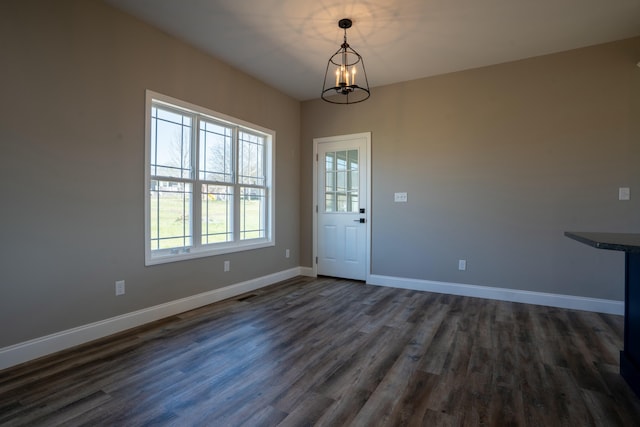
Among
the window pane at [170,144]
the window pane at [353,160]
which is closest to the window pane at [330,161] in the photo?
the window pane at [353,160]

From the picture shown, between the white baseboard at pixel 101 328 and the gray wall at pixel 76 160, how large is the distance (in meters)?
0.06

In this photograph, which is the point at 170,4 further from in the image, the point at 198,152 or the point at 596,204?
the point at 596,204

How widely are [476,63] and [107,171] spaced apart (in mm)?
4207

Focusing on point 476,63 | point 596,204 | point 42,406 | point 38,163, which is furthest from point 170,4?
point 596,204

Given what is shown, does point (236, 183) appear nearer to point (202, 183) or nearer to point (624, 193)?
point (202, 183)

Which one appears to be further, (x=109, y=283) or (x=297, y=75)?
(x=297, y=75)

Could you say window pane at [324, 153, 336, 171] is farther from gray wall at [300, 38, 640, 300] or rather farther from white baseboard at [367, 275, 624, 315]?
white baseboard at [367, 275, 624, 315]

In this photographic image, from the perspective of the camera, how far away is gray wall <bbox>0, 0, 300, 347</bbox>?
88.6 inches

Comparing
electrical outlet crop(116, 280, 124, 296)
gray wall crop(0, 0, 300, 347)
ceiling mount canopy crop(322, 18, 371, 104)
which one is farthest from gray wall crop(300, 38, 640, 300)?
electrical outlet crop(116, 280, 124, 296)

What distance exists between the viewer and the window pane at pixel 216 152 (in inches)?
146

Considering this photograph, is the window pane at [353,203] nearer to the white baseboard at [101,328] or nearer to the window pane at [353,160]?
the window pane at [353,160]

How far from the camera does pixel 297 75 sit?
4.28 m

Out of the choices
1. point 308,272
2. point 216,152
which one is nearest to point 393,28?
point 216,152

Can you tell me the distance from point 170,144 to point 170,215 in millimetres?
748
